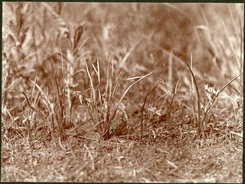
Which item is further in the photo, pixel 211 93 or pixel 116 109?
pixel 211 93

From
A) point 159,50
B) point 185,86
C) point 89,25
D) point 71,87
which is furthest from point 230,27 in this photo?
point 71,87

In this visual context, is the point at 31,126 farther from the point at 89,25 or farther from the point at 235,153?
the point at 89,25

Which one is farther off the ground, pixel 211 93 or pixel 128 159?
pixel 211 93

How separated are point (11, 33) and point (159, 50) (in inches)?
40.9

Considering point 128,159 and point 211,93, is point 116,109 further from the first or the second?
point 211,93

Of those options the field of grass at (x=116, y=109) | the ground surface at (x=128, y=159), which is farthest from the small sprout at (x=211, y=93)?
the ground surface at (x=128, y=159)

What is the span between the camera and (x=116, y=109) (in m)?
2.18

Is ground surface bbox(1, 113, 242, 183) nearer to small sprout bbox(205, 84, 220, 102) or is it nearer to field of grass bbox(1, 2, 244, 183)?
field of grass bbox(1, 2, 244, 183)

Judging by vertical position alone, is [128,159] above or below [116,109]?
below

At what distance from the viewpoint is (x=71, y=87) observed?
262 centimetres

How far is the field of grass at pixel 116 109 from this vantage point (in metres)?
2.09

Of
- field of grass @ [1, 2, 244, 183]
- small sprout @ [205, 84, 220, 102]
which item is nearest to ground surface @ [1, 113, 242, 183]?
field of grass @ [1, 2, 244, 183]

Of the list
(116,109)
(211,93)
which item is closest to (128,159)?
(116,109)

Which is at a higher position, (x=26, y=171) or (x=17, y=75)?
(x=17, y=75)
